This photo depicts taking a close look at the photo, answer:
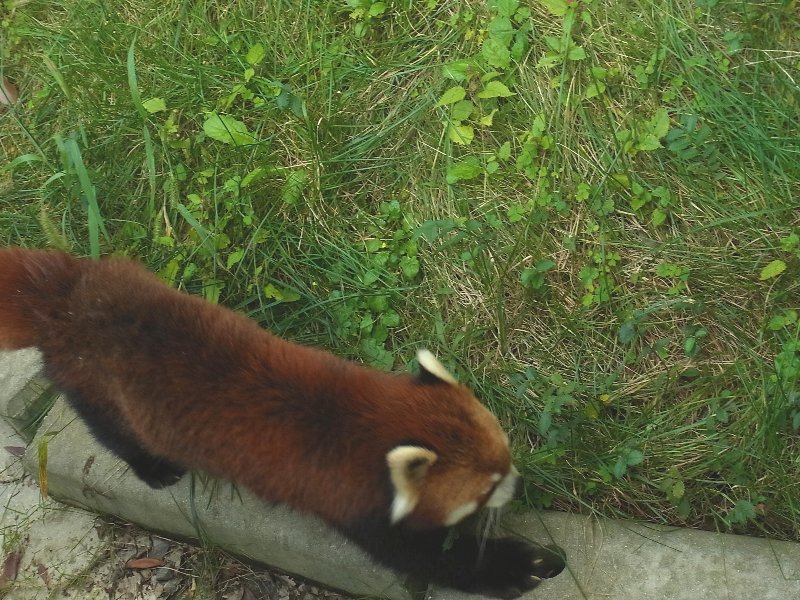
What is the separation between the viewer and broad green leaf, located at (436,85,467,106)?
298 cm

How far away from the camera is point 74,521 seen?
292 centimetres

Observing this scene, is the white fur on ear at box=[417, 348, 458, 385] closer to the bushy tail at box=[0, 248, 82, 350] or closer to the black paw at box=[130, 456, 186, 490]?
the black paw at box=[130, 456, 186, 490]

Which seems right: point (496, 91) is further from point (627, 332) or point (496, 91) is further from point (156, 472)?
point (156, 472)

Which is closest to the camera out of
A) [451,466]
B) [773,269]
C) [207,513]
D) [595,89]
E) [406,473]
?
[406,473]

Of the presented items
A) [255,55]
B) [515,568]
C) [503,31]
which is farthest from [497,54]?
[515,568]

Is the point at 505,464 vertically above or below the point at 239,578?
above

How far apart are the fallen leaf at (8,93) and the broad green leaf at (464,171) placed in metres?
2.35

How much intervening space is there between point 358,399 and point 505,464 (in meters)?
0.50

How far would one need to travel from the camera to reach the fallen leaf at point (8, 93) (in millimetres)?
3665

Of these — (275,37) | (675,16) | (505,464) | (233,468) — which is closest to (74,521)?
(233,468)

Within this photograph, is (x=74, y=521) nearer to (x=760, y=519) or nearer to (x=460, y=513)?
(x=460, y=513)

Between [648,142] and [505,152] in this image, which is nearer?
[648,142]

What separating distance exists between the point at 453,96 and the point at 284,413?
1552mm

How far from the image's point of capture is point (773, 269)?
246cm
